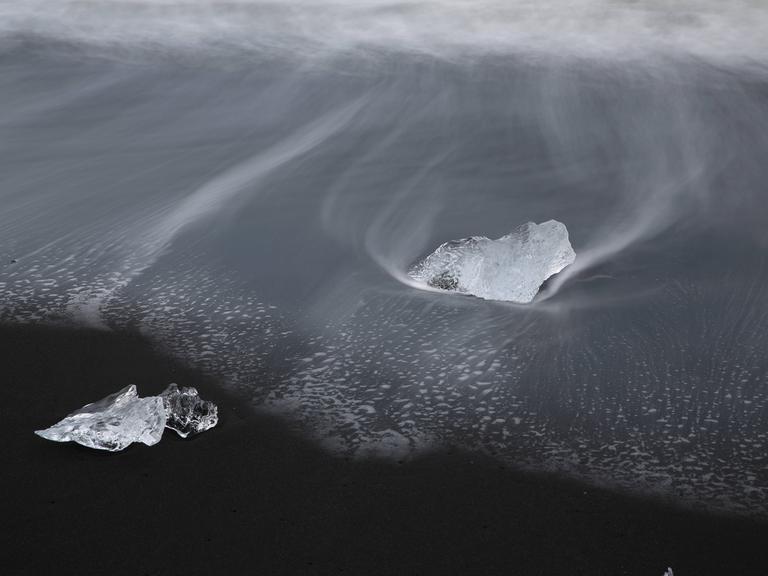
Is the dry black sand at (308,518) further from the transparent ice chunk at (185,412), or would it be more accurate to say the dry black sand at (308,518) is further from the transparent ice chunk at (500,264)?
the transparent ice chunk at (500,264)

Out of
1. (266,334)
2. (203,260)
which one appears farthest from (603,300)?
(203,260)

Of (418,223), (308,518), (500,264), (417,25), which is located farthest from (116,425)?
(417,25)

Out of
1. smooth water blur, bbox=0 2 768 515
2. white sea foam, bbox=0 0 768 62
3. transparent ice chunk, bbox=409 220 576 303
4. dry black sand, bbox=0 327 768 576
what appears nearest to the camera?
dry black sand, bbox=0 327 768 576

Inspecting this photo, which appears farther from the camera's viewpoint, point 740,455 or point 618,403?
point 618,403

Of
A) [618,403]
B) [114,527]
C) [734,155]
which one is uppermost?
[734,155]

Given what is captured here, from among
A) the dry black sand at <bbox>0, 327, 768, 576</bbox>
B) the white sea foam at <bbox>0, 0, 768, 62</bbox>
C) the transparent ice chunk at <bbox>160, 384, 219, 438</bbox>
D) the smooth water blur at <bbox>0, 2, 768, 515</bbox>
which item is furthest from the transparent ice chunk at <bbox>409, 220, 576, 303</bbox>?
the white sea foam at <bbox>0, 0, 768, 62</bbox>

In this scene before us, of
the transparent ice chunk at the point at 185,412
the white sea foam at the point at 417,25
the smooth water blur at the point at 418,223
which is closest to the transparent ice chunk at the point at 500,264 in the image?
the smooth water blur at the point at 418,223

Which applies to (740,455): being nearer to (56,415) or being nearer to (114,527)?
(114,527)

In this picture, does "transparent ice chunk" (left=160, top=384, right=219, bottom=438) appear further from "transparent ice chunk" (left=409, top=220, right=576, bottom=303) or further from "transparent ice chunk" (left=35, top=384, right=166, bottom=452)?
"transparent ice chunk" (left=409, top=220, right=576, bottom=303)
